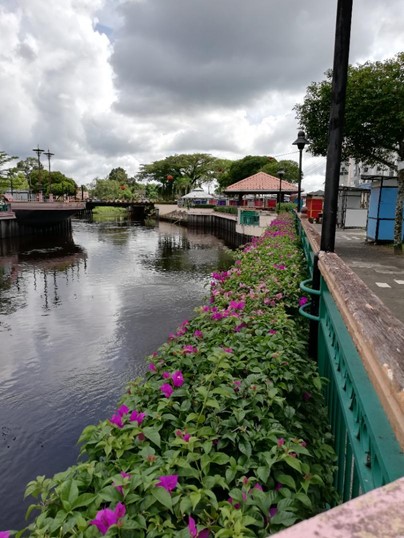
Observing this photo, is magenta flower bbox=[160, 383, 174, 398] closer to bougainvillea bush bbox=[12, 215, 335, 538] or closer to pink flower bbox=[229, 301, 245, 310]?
bougainvillea bush bbox=[12, 215, 335, 538]

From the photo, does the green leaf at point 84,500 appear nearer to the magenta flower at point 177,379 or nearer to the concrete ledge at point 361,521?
the magenta flower at point 177,379

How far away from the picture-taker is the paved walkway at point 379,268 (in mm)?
8008

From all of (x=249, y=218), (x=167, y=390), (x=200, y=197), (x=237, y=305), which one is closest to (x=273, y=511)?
(x=167, y=390)

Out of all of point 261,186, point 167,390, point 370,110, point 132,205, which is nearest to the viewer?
point 167,390

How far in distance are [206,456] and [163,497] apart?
1.18ft

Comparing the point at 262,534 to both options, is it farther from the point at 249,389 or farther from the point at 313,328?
the point at 313,328

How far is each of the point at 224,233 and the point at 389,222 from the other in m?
30.3

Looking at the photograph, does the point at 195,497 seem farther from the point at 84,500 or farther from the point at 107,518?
the point at 84,500

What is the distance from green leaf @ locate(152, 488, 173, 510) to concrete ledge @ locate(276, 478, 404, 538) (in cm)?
100

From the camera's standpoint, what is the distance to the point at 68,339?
1244 cm

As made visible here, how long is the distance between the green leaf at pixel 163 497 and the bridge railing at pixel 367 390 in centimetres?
78

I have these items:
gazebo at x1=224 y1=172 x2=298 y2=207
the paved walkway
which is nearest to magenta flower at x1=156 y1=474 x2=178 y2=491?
the paved walkway

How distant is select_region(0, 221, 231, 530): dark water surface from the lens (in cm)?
739

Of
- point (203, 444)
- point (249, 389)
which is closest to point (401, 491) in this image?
point (203, 444)
